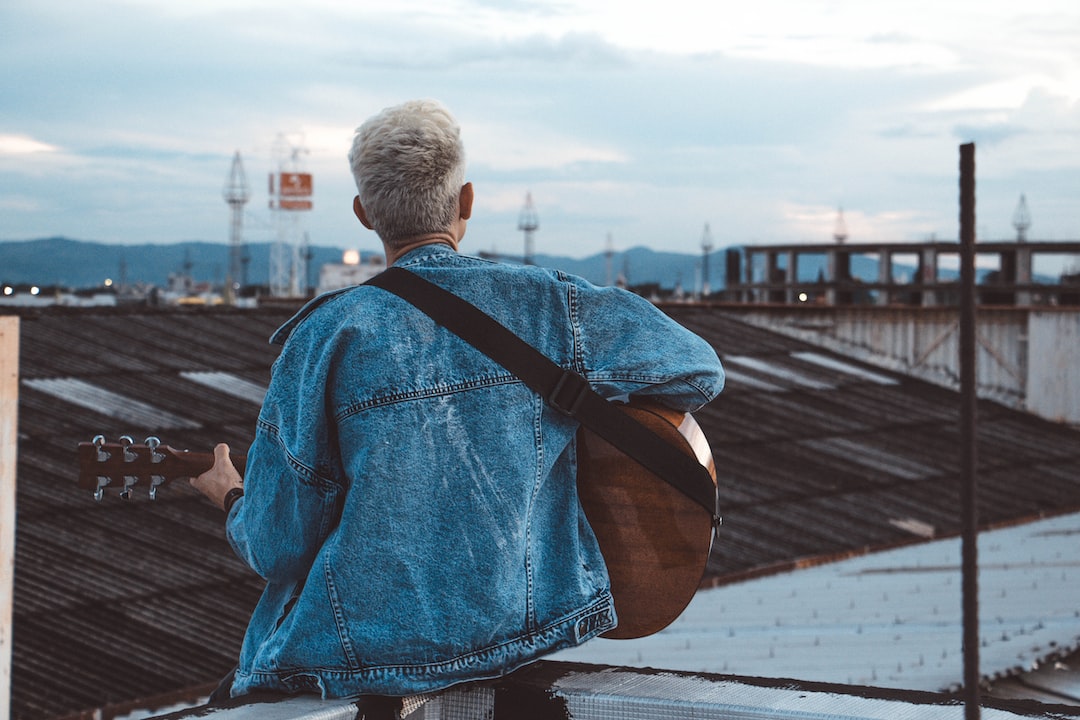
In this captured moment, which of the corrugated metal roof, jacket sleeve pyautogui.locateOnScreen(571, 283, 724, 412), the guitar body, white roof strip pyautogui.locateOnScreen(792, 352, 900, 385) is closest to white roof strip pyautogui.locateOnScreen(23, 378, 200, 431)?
the corrugated metal roof

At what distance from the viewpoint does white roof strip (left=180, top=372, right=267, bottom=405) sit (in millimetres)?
21859

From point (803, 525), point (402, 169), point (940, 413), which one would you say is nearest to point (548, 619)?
point (402, 169)

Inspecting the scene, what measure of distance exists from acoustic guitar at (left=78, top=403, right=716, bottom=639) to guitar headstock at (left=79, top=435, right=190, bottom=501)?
4.45 feet

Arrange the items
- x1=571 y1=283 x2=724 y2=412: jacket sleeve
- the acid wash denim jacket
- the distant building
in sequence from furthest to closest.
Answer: the distant building, x1=571 y1=283 x2=724 y2=412: jacket sleeve, the acid wash denim jacket

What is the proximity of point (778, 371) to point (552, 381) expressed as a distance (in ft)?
101

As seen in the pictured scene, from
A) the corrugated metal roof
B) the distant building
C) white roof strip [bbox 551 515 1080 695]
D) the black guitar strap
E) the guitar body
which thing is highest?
the distant building

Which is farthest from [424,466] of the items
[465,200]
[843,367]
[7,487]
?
[843,367]

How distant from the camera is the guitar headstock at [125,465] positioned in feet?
13.3

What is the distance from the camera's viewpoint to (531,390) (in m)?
3.48

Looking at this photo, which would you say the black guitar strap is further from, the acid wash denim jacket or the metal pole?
the metal pole

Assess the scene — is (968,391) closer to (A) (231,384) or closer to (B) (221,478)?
(B) (221,478)

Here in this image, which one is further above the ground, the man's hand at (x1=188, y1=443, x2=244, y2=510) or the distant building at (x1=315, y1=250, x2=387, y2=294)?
the distant building at (x1=315, y1=250, x2=387, y2=294)

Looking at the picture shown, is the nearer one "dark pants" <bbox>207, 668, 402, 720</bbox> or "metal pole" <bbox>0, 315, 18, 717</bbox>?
"dark pants" <bbox>207, 668, 402, 720</bbox>

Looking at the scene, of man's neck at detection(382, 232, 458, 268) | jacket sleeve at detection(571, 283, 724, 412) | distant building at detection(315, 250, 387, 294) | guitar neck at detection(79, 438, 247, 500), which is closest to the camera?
jacket sleeve at detection(571, 283, 724, 412)
